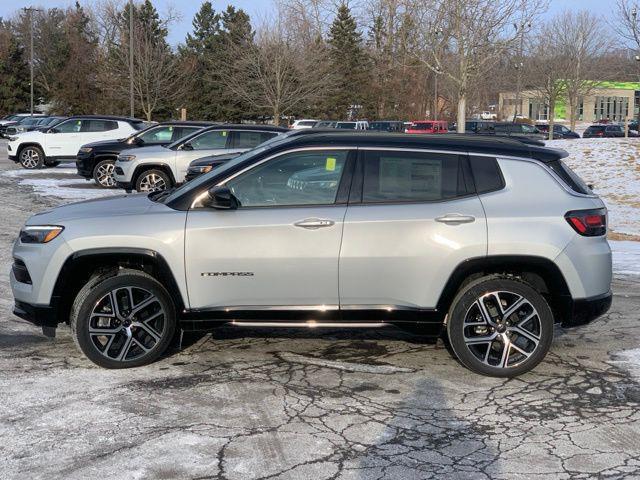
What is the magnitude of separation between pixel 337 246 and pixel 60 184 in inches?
641

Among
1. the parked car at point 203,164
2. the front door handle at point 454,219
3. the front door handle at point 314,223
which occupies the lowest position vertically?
the parked car at point 203,164

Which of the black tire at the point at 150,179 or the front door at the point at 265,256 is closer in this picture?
the front door at the point at 265,256

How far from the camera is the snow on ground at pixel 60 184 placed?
17.9 m

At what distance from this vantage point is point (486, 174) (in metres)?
5.80

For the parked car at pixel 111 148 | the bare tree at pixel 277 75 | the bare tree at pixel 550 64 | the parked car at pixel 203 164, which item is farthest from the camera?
the bare tree at pixel 550 64

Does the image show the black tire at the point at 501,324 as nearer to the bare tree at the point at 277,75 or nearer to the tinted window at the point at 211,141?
the tinted window at the point at 211,141

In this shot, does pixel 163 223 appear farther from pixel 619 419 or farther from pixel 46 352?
pixel 619 419

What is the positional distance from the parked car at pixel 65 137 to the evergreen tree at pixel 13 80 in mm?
50139

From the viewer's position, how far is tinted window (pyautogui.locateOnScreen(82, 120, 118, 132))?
23781 millimetres

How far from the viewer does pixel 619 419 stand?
195 inches

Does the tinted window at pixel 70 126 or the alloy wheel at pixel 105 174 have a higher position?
the tinted window at pixel 70 126

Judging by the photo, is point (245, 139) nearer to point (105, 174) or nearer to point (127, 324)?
A: point (105, 174)

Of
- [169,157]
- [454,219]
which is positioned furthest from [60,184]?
[454,219]

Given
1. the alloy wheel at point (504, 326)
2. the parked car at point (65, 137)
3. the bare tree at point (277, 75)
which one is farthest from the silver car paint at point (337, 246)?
the bare tree at point (277, 75)
